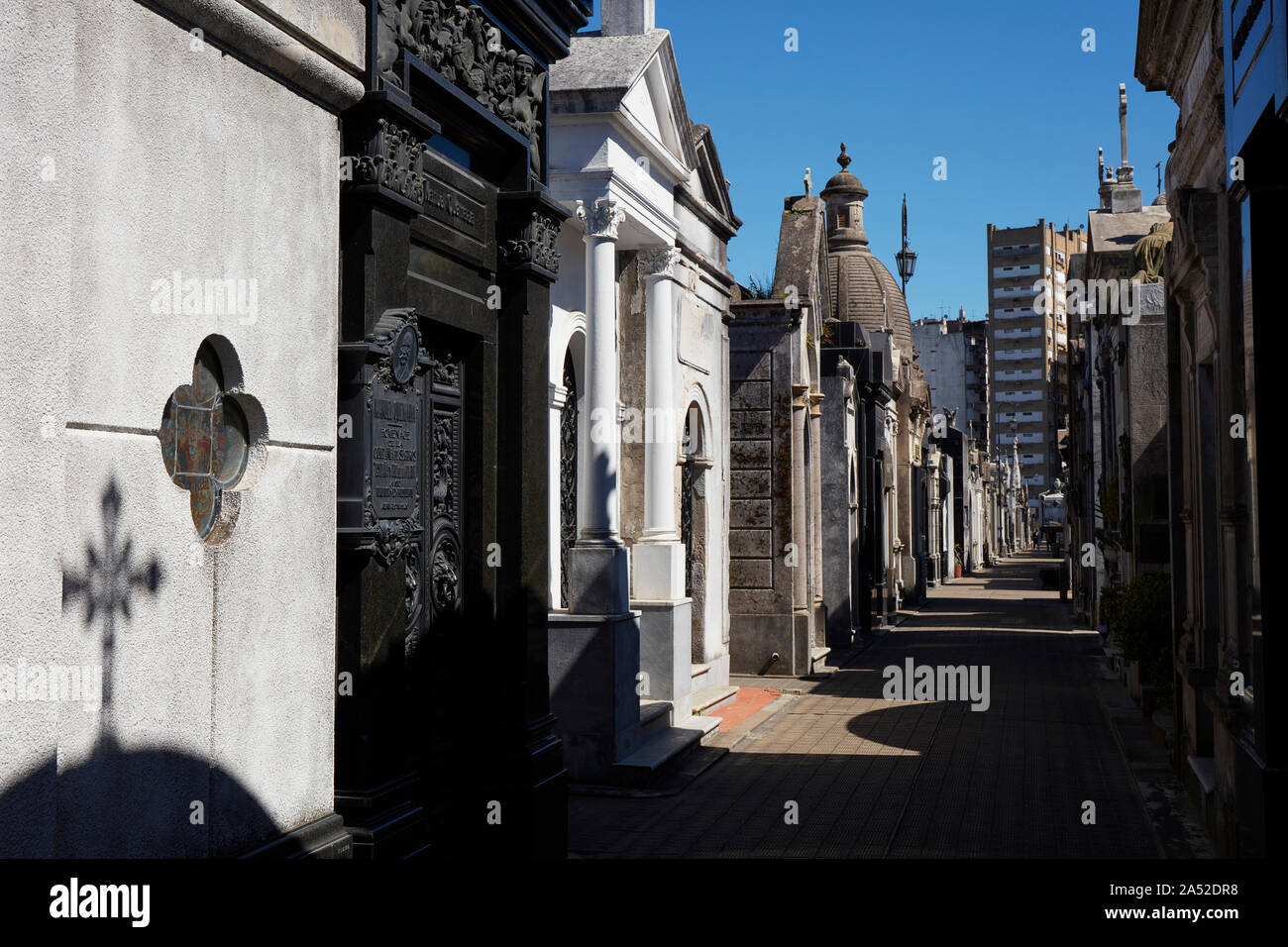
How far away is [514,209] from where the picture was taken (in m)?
7.37

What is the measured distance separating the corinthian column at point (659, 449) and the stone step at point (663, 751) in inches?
53.0

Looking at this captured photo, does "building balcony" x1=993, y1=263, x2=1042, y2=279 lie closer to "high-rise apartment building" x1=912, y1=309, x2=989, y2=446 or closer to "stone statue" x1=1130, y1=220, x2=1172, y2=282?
"high-rise apartment building" x1=912, y1=309, x2=989, y2=446

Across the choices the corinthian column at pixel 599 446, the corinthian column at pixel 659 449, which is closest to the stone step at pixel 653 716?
the corinthian column at pixel 659 449

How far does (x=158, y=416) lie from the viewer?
13.6 feet

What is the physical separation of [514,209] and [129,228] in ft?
11.6

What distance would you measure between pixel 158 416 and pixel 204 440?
1.23ft

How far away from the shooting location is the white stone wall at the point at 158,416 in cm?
350

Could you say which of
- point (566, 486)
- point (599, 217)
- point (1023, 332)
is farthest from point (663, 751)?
point (1023, 332)

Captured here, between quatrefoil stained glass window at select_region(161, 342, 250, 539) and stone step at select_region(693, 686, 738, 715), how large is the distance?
10.0m

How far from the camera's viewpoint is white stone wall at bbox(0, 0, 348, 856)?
3.50 meters

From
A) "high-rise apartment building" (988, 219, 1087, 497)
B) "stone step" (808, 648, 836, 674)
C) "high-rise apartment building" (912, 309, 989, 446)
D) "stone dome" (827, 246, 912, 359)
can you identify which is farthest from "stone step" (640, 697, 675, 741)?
"high-rise apartment building" (988, 219, 1087, 497)

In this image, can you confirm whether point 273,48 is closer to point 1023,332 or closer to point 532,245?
point 532,245
